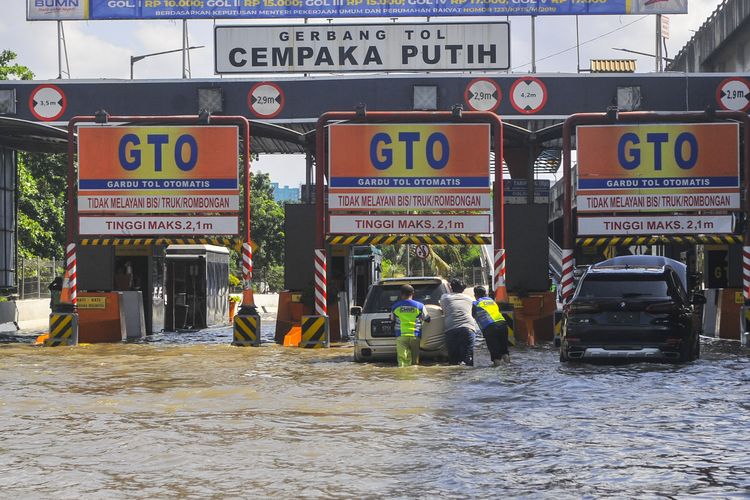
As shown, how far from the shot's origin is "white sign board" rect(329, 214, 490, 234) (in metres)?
23.5

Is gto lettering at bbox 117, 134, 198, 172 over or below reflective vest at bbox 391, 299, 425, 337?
over

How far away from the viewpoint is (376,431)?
36.2 feet

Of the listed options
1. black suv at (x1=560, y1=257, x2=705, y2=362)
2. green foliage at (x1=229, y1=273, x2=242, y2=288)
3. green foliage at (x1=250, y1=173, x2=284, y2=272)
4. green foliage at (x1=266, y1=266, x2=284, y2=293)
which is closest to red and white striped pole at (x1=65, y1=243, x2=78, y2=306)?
black suv at (x1=560, y1=257, x2=705, y2=362)

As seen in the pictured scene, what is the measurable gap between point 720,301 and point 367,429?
16.5 metres

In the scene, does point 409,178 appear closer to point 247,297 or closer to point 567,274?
point 567,274

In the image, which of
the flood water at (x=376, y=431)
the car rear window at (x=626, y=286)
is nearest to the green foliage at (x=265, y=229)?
the flood water at (x=376, y=431)

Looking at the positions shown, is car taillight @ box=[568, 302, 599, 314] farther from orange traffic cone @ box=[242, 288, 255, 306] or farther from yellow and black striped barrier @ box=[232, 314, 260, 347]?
orange traffic cone @ box=[242, 288, 255, 306]

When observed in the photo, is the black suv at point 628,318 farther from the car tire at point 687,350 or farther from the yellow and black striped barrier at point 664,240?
the yellow and black striped barrier at point 664,240

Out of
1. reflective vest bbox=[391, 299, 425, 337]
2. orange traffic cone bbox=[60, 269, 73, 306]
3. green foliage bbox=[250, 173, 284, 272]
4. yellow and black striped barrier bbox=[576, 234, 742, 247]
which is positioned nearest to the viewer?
reflective vest bbox=[391, 299, 425, 337]

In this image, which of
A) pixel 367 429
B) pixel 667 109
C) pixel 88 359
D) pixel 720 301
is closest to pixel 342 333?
pixel 88 359

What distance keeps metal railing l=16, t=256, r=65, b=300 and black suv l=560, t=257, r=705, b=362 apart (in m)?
23.5

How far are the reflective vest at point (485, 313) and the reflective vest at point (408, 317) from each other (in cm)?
94

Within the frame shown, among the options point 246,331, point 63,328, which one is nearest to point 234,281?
point 63,328

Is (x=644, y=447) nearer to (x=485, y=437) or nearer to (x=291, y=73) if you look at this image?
(x=485, y=437)
